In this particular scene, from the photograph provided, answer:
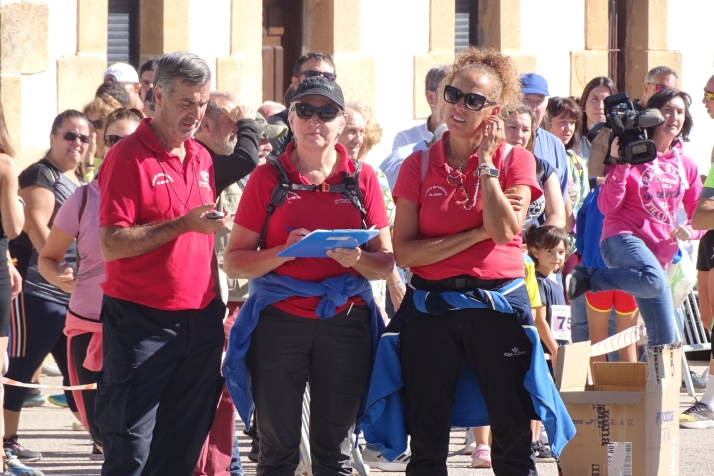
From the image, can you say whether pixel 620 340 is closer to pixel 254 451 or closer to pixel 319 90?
pixel 254 451

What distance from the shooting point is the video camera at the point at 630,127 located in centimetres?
727

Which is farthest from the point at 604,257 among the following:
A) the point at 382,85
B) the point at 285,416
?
the point at 382,85

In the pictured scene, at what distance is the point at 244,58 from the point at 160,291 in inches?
298

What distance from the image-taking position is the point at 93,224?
5785 millimetres

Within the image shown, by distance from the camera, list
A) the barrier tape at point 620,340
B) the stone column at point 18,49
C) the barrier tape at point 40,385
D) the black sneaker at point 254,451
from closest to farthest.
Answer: the barrier tape at point 40,385 < the black sneaker at point 254,451 < the barrier tape at point 620,340 < the stone column at point 18,49

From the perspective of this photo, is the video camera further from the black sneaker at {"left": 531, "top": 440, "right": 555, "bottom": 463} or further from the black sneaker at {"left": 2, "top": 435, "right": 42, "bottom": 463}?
the black sneaker at {"left": 2, "top": 435, "right": 42, "bottom": 463}

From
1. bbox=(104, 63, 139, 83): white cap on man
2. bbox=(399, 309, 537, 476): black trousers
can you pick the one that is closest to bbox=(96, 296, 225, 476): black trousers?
bbox=(399, 309, 537, 476): black trousers

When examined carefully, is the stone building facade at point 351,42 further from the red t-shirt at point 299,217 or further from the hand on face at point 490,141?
the hand on face at point 490,141

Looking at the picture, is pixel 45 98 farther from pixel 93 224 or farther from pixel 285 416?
pixel 285 416

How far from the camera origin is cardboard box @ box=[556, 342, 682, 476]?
5410 millimetres

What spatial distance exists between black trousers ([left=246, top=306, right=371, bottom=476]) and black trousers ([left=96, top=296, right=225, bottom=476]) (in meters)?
0.21

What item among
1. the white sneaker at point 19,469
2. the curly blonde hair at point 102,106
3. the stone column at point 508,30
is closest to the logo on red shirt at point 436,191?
the white sneaker at point 19,469

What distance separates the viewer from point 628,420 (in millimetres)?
5449

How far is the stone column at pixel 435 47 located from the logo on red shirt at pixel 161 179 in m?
8.16
